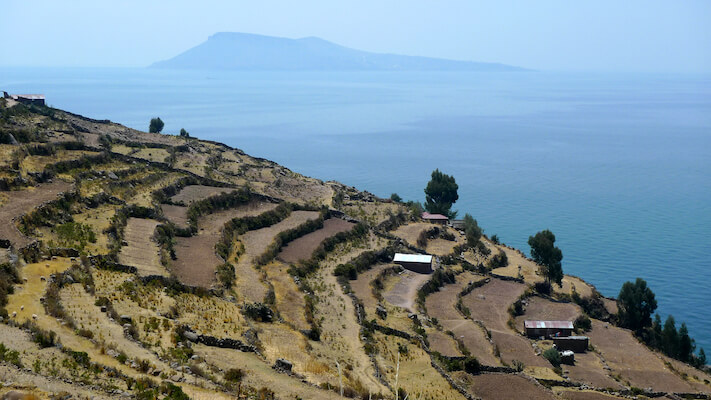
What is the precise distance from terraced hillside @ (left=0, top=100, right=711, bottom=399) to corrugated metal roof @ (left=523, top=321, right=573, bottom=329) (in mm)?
1510

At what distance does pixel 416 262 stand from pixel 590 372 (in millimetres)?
18190

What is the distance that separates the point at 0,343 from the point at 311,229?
39.7 m

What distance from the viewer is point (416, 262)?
2303 inches

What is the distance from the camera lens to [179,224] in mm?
52062

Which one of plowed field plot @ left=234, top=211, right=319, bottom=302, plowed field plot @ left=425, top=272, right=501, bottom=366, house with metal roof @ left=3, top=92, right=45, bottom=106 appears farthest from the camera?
house with metal roof @ left=3, top=92, right=45, bottom=106

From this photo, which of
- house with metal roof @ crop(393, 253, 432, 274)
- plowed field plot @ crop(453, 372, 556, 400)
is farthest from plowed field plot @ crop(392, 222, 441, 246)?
plowed field plot @ crop(453, 372, 556, 400)

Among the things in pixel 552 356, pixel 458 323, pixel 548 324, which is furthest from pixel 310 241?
pixel 552 356

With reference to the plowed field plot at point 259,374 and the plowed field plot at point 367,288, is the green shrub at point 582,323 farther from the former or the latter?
the plowed field plot at point 259,374

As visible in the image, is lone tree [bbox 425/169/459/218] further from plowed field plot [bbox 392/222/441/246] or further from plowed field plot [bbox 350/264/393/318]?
plowed field plot [bbox 350/264/393/318]

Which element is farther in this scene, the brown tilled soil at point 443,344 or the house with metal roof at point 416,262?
the house with metal roof at point 416,262

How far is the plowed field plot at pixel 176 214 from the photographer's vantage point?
52.6m

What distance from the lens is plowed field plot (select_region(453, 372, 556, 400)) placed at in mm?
35094

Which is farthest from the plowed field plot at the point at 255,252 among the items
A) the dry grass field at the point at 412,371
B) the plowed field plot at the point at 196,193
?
the dry grass field at the point at 412,371

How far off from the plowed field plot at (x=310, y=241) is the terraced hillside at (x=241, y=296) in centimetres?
26
